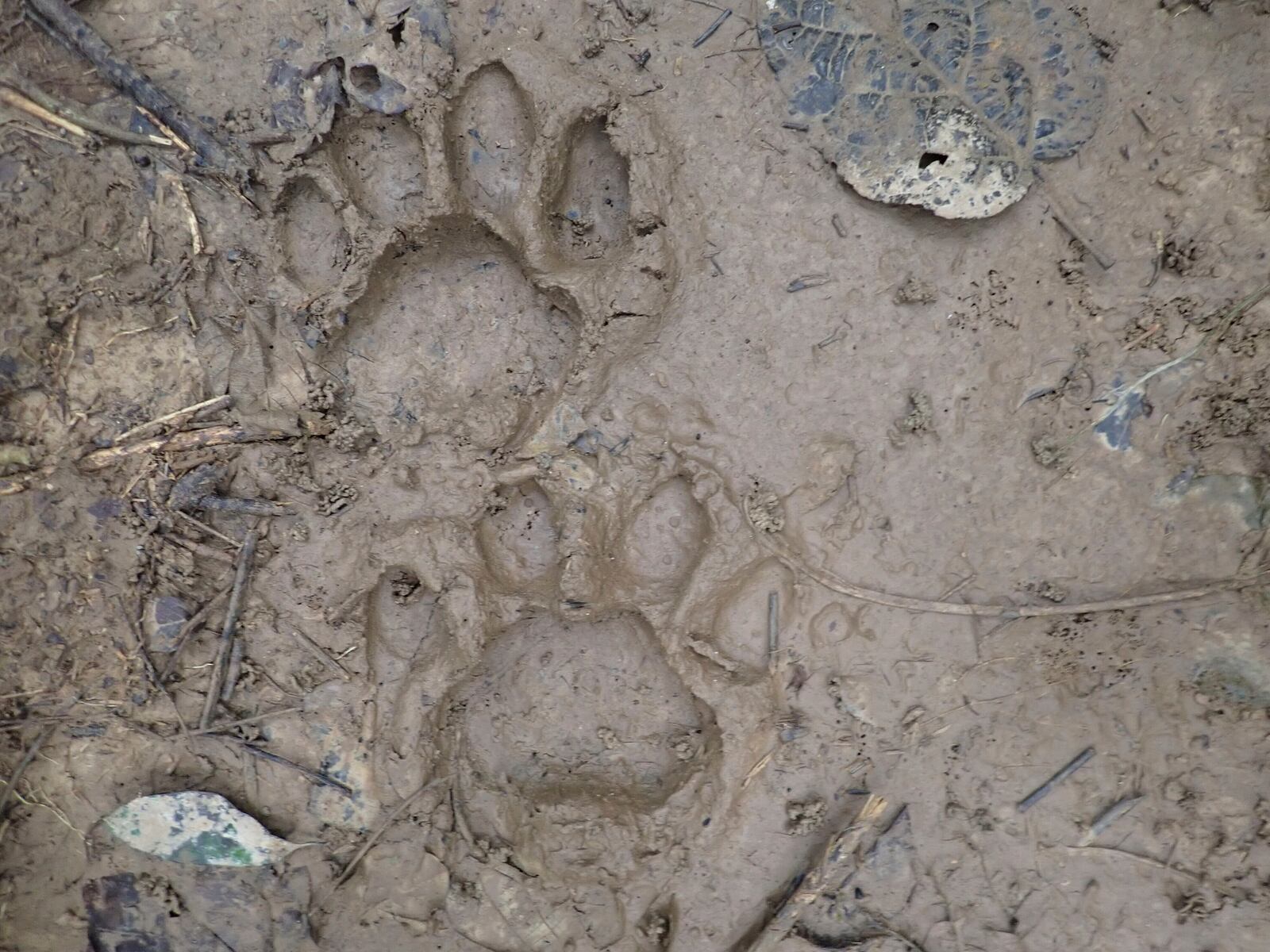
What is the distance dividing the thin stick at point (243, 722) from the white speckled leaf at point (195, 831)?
0.67ft

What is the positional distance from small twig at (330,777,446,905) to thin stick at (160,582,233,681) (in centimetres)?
93

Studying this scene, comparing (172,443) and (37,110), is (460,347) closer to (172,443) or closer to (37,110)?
(172,443)

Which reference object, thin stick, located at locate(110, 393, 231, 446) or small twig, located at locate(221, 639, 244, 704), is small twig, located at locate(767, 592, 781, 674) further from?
thin stick, located at locate(110, 393, 231, 446)

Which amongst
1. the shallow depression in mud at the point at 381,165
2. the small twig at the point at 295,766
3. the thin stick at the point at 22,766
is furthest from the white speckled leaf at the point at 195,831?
the shallow depression in mud at the point at 381,165

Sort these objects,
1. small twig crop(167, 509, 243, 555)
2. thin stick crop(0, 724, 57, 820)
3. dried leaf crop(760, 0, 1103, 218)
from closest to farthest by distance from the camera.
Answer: dried leaf crop(760, 0, 1103, 218) → small twig crop(167, 509, 243, 555) → thin stick crop(0, 724, 57, 820)

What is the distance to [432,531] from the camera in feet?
9.48

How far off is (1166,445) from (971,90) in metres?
1.32

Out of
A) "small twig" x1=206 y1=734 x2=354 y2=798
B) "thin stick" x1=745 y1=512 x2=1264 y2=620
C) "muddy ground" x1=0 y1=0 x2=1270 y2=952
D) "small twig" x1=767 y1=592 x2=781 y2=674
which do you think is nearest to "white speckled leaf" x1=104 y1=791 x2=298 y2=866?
"muddy ground" x1=0 y1=0 x2=1270 y2=952

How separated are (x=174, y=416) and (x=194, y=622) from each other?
716mm

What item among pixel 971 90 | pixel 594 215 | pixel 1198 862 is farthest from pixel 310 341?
pixel 1198 862

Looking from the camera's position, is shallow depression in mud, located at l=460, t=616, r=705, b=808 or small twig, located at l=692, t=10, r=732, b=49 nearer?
small twig, located at l=692, t=10, r=732, b=49

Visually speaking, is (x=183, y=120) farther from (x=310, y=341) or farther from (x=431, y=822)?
(x=431, y=822)

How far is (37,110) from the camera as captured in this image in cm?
282

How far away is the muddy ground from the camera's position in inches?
110
